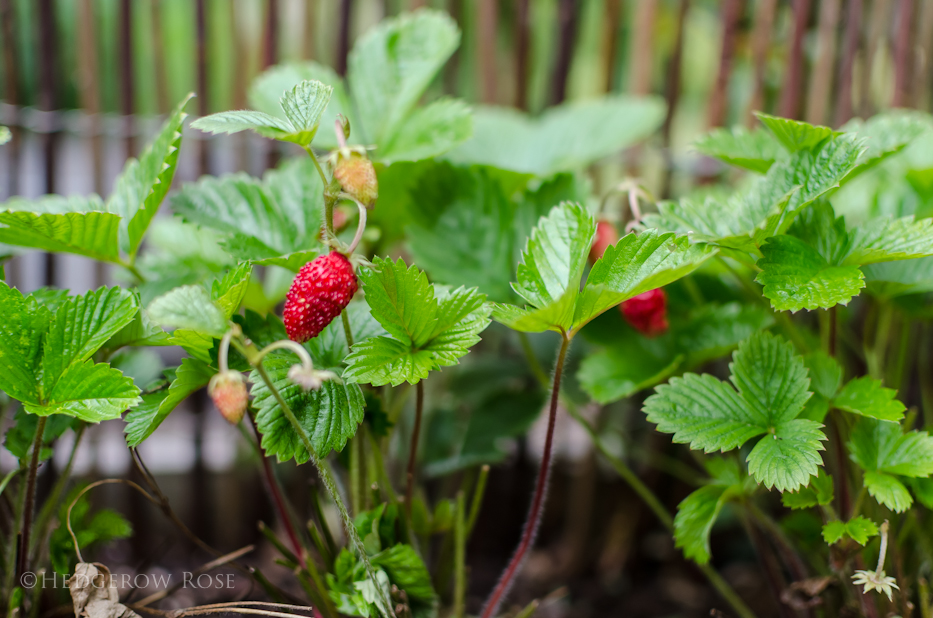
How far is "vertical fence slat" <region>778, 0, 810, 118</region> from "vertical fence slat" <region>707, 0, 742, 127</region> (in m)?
0.09

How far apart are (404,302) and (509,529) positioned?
80 centimetres

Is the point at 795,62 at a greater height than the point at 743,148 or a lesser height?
greater

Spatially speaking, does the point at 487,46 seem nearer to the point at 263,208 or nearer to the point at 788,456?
the point at 263,208

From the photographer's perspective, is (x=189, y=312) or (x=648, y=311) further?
(x=648, y=311)

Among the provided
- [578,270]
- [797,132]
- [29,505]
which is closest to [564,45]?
[797,132]

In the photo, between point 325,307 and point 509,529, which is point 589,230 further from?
point 509,529

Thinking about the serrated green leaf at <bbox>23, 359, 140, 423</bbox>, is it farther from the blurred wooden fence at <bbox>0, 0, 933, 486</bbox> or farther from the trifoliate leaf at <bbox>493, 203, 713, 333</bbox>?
the blurred wooden fence at <bbox>0, 0, 933, 486</bbox>

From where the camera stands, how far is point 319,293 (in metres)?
0.47

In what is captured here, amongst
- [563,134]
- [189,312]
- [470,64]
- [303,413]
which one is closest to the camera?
[189,312]

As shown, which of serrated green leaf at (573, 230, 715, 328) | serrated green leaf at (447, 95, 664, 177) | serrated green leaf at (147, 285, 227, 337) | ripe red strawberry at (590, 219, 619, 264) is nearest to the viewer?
serrated green leaf at (147, 285, 227, 337)

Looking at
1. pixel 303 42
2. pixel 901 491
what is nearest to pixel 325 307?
pixel 901 491

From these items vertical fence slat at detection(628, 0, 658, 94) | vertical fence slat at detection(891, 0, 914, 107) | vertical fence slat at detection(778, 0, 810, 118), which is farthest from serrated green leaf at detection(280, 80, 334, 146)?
vertical fence slat at detection(891, 0, 914, 107)

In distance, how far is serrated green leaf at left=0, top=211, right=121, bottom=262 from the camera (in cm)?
53

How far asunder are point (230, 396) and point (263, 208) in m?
0.31
